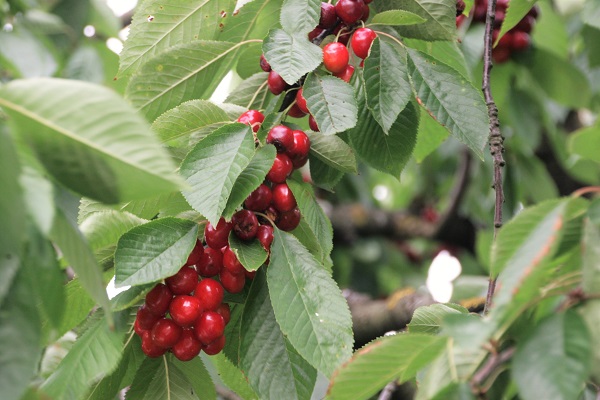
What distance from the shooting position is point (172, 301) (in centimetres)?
107

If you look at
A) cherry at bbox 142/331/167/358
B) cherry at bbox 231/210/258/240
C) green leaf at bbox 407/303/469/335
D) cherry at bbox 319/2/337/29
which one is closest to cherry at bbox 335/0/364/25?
cherry at bbox 319/2/337/29

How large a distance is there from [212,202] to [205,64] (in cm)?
44

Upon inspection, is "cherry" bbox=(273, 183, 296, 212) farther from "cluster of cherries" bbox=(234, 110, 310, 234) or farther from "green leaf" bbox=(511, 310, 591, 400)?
"green leaf" bbox=(511, 310, 591, 400)

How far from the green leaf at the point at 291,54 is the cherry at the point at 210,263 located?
28cm

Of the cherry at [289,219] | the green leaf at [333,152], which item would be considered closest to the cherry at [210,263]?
the cherry at [289,219]

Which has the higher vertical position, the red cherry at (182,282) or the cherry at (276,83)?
the cherry at (276,83)

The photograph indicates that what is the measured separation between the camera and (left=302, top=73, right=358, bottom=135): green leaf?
1.12m

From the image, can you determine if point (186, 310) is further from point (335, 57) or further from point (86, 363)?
point (335, 57)

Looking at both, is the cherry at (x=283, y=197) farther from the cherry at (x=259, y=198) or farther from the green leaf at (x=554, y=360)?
the green leaf at (x=554, y=360)

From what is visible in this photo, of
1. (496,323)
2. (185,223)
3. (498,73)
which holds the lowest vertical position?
(498,73)

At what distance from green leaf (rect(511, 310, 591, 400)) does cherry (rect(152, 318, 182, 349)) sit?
1.68 ft

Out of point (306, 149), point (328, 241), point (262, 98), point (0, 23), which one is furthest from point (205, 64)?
point (0, 23)

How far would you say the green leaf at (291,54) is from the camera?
113 cm

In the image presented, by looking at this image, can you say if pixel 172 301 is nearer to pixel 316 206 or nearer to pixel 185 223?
pixel 185 223
